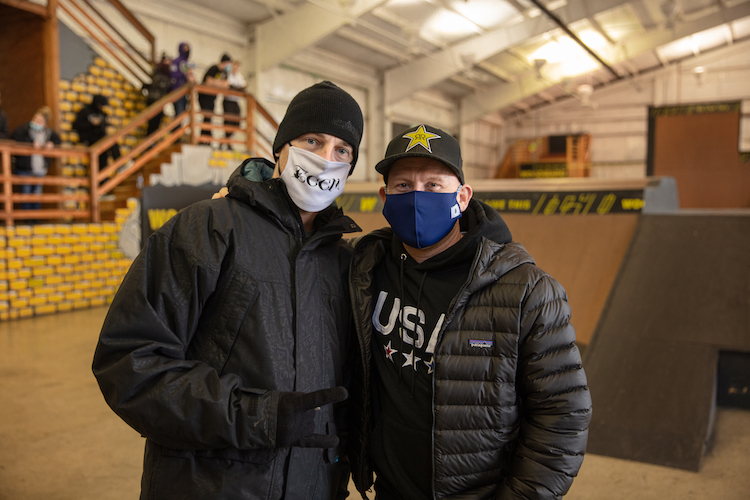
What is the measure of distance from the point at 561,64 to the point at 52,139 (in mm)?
14146

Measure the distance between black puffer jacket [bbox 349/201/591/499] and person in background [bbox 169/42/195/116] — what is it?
8842 mm

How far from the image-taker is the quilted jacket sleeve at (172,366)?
104 centimetres

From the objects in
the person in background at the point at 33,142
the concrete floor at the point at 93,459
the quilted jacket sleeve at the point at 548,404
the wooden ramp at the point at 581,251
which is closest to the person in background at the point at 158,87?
the person in background at the point at 33,142

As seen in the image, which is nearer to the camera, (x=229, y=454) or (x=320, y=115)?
(x=229, y=454)

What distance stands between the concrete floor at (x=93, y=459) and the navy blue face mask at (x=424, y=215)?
70.5 inches

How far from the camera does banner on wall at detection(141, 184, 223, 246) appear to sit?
6.50 meters

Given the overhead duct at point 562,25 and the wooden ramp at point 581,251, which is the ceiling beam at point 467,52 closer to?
the overhead duct at point 562,25

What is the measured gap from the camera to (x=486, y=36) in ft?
41.7

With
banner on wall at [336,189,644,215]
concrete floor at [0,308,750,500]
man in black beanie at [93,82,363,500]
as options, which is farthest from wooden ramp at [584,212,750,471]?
man in black beanie at [93,82,363,500]

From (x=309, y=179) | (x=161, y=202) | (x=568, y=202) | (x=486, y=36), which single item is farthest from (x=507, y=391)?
(x=486, y=36)

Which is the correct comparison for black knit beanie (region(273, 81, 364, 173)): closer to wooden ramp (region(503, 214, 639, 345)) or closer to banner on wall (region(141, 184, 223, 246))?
wooden ramp (region(503, 214, 639, 345))

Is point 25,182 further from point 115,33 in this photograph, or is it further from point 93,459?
point 93,459

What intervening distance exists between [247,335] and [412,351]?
0.47 metres

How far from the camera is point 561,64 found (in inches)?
599
